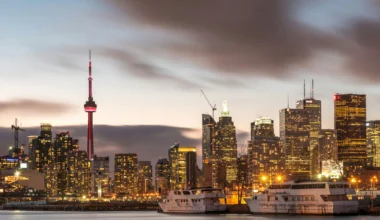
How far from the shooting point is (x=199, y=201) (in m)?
184

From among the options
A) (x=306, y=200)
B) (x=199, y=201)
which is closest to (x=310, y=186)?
(x=306, y=200)

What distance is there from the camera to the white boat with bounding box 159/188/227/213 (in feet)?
600

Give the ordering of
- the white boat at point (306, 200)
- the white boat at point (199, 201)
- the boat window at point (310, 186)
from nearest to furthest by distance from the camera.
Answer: the white boat at point (306, 200)
the boat window at point (310, 186)
the white boat at point (199, 201)

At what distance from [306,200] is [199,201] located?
32.9 m

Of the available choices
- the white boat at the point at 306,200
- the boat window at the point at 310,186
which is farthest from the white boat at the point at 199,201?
the boat window at the point at 310,186

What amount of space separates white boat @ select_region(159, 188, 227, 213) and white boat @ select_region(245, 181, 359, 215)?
1238cm

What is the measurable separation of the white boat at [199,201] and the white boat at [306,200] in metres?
12.4

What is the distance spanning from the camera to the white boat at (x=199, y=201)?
182750 millimetres

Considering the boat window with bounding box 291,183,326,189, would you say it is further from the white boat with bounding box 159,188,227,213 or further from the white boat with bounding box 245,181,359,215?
the white boat with bounding box 159,188,227,213

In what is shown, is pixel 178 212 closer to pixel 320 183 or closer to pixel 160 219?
pixel 160 219

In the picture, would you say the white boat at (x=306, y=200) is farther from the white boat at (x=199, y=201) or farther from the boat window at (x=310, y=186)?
the white boat at (x=199, y=201)

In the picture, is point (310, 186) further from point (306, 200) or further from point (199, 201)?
point (199, 201)

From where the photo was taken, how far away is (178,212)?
625 feet

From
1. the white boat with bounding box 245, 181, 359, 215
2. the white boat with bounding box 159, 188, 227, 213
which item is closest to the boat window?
the white boat with bounding box 245, 181, 359, 215
